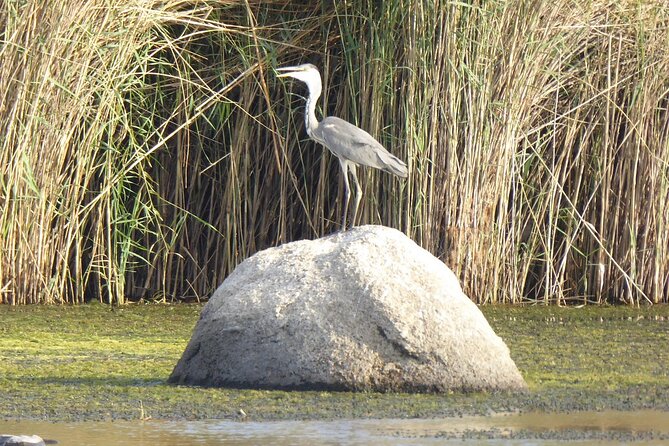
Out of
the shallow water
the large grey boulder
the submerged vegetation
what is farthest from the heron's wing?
the shallow water

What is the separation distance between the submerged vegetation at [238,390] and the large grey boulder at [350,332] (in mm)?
96

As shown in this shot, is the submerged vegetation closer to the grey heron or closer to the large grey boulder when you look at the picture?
the large grey boulder

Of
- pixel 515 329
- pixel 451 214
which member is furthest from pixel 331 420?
pixel 451 214

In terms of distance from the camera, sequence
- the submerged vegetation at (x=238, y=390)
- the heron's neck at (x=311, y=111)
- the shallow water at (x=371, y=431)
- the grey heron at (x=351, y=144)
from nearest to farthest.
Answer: the shallow water at (x=371, y=431), the submerged vegetation at (x=238, y=390), the grey heron at (x=351, y=144), the heron's neck at (x=311, y=111)

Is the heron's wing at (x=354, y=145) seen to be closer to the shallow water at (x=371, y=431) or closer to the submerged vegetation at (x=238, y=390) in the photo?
the submerged vegetation at (x=238, y=390)

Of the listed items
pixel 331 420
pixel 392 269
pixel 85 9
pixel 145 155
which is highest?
pixel 85 9

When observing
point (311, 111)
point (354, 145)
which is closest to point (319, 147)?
point (311, 111)

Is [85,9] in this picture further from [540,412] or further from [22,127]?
[540,412]

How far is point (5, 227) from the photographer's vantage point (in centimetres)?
784

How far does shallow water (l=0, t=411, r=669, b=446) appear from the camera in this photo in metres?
4.22

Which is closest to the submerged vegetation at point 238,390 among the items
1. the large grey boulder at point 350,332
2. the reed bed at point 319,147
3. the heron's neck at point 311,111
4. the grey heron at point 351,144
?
the large grey boulder at point 350,332

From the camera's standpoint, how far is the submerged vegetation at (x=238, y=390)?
4812 millimetres

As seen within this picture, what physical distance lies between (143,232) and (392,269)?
11.6 feet

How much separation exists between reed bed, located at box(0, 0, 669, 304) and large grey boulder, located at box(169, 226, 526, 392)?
8.93ft
